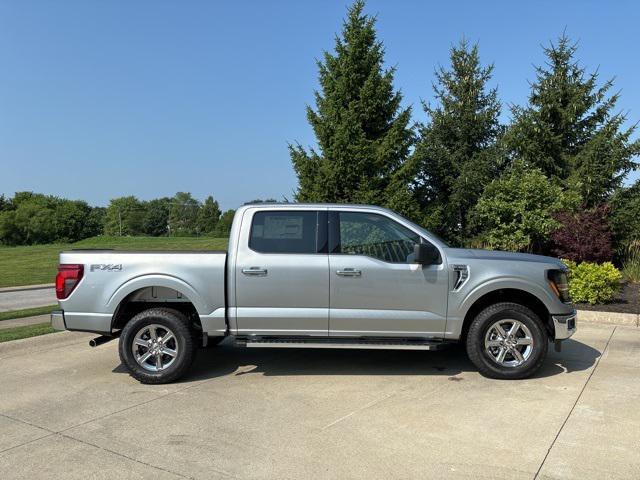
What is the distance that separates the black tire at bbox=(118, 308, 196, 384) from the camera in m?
5.43

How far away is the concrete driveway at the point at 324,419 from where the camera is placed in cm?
358

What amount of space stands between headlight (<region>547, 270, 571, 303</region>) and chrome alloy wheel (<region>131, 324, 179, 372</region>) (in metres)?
4.11

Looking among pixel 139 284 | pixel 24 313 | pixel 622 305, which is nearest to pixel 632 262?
pixel 622 305

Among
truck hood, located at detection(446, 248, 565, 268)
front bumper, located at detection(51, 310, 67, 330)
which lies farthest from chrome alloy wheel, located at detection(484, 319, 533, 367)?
front bumper, located at detection(51, 310, 67, 330)

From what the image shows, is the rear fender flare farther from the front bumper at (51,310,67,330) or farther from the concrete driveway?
the concrete driveway

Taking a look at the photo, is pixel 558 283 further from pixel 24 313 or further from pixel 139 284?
pixel 24 313

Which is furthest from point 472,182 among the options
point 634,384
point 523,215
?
point 634,384

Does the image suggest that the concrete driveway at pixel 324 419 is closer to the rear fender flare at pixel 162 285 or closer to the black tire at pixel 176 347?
the black tire at pixel 176 347

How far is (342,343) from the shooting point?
5449 millimetres

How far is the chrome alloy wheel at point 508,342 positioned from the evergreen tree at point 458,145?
31.8 ft

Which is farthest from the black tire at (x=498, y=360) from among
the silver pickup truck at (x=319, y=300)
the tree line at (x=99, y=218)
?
the tree line at (x=99, y=218)

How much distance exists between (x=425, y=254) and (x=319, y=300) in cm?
121

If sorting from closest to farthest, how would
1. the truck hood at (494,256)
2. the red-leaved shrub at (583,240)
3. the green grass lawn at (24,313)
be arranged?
the truck hood at (494,256)
the green grass lawn at (24,313)
the red-leaved shrub at (583,240)

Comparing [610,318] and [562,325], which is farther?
[610,318]
